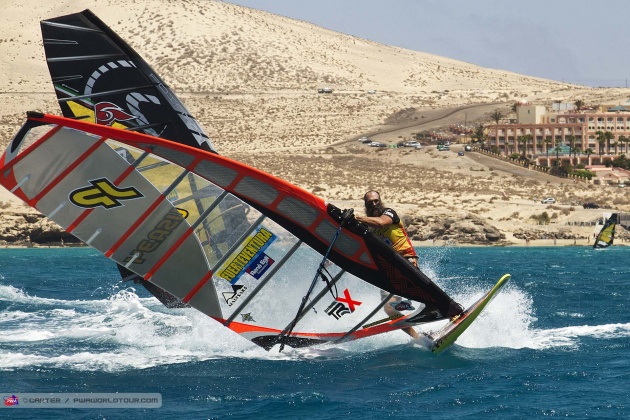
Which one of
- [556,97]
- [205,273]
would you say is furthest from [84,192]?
[556,97]

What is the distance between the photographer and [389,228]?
1583 cm

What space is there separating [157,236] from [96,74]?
525 centimetres

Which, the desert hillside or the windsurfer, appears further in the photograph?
the desert hillside

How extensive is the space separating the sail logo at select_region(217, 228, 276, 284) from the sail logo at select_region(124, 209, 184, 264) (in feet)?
3.21

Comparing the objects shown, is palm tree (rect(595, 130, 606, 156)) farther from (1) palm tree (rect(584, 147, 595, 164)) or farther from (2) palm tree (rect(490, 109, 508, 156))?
(2) palm tree (rect(490, 109, 508, 156))

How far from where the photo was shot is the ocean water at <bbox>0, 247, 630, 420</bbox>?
13.1 meters

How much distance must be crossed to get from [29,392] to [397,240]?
563 cm

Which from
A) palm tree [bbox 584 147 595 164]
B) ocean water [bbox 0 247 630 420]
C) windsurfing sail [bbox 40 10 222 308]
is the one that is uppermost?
windsurfing sail [bbox 40 10 222 308]

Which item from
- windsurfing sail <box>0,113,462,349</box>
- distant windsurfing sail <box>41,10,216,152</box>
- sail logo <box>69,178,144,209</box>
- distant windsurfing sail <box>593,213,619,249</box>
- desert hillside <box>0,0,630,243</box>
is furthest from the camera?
desert hillside <box>0,0,630,243</box>

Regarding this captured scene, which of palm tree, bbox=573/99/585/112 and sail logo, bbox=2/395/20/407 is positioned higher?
palm tree, bbox=573/99/585/112

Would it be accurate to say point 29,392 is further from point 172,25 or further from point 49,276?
point 172,25

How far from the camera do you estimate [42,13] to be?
16725 centimetres

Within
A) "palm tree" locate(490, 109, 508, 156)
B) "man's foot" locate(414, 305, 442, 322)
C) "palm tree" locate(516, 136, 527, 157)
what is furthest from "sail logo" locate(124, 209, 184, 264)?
"palm tree" locate(490, 109, 508, 156)

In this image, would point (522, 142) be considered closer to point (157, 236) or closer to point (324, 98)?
point (324, 98)
